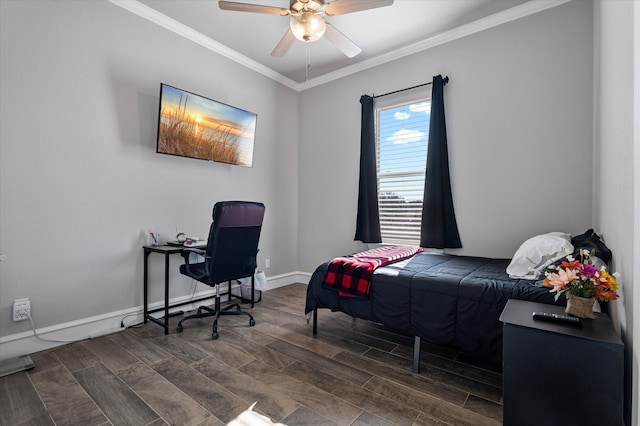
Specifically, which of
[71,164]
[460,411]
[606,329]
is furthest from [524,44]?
[71,164]

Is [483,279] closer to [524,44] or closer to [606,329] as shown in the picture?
[606,329]

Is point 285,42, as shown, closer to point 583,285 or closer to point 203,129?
point 203,129

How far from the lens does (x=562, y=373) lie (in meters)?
1.18

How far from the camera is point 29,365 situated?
2.03 metres

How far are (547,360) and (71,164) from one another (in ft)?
11.0

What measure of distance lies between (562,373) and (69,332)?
3.27 meters

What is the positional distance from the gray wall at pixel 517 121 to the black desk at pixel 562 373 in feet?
5.62

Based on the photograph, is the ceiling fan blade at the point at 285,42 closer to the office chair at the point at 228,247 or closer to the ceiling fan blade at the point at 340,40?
the ceiling fan blade at the point at 340,40

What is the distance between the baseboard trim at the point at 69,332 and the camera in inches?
86.1

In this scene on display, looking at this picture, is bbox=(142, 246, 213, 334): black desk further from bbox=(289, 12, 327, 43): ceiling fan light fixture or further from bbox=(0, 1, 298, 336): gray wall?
bbox=(289, 12, 327, 43): ceiling fan light fixture

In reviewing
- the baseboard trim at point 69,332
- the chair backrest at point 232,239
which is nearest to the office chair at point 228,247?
the chair backrest at point 232,239

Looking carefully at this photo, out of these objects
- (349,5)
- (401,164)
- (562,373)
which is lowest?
(562,373)

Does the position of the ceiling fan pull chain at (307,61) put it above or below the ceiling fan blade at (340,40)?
above

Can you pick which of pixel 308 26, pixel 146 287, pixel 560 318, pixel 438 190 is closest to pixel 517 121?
pixel 438 190
